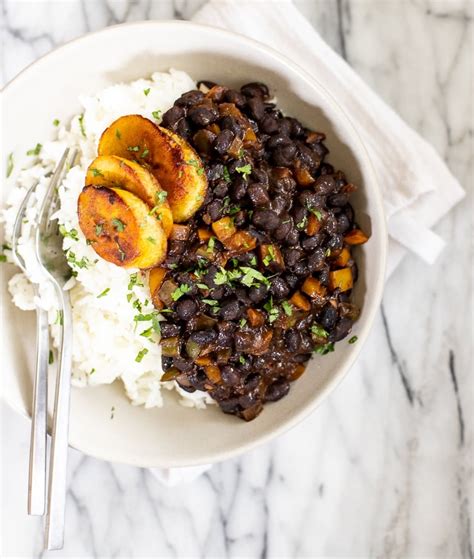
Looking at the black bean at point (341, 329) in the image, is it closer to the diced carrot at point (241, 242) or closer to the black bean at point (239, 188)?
the diced carrot at point (241, 242)

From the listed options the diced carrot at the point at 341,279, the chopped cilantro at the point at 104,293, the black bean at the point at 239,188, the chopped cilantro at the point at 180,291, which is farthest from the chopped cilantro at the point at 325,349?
the chopped cilantro at the point at 104,293

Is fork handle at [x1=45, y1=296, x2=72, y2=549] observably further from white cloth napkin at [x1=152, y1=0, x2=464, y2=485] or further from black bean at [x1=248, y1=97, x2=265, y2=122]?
black bean at [x1=248, y1=97, x2=265, y2=122]

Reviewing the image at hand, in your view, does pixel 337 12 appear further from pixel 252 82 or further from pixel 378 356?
pixel 378 356

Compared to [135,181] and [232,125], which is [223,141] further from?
[135,181]

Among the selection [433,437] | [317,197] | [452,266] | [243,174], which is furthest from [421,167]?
[433,437]

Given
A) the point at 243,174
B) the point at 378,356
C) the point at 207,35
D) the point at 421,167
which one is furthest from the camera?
the point at 378,356

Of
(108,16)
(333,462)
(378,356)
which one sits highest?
(108,16)

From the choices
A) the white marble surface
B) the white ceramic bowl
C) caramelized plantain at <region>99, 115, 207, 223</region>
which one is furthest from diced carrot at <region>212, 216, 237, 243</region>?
the white marble surface
